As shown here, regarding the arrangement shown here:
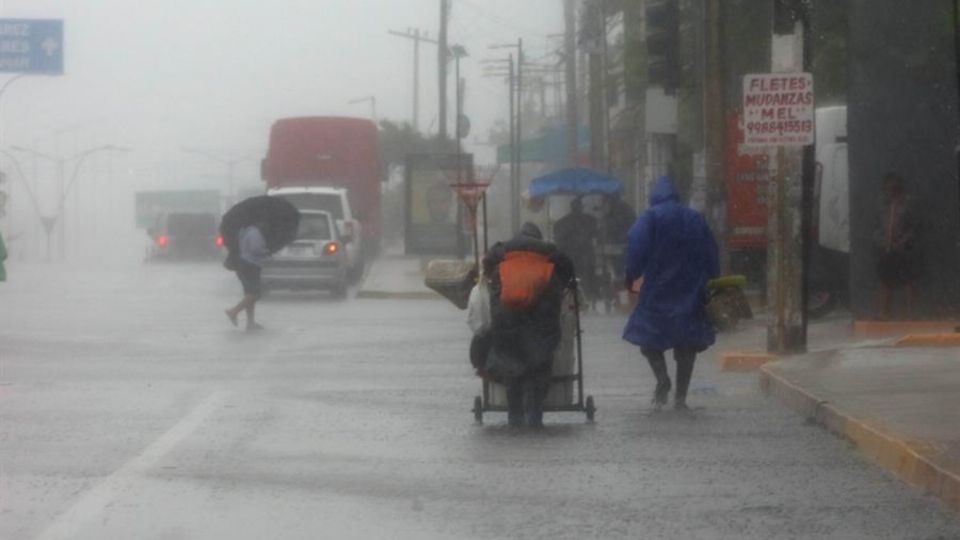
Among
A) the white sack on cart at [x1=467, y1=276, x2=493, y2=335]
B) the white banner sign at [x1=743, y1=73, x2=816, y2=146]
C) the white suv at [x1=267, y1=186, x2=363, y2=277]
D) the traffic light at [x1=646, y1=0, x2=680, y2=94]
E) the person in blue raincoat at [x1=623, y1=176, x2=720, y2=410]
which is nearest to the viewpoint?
the white sack on cart at [x1=467, y1=276, x2=493, y2=335]

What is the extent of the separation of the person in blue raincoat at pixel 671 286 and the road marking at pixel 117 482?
3166mm

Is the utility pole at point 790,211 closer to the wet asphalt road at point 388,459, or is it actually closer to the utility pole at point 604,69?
the wet asphalt road at point 388,459

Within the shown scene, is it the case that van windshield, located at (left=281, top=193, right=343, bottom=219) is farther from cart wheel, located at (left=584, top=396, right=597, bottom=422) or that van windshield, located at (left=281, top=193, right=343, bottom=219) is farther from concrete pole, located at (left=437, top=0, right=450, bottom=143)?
cart wheel, located at (left=584, top=396, right=597, bottom=422)

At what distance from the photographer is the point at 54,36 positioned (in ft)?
159

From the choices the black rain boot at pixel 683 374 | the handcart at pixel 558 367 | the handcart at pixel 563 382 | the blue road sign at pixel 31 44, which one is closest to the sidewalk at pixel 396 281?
the blue road sign at pixel 31 44

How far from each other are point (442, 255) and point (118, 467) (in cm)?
3446

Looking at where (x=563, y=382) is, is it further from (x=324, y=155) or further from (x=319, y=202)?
(x=324, y=155)

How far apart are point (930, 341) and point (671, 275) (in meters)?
5.01

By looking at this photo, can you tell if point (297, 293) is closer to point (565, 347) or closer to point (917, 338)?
point (917, 338)

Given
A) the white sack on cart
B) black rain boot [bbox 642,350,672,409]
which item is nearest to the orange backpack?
the white sack on cart

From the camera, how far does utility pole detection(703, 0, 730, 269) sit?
1029 inches

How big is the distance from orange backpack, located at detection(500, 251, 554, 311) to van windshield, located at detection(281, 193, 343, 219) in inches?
1061

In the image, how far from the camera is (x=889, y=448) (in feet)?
40.3

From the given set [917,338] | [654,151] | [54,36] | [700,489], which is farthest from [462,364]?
[54,36]
